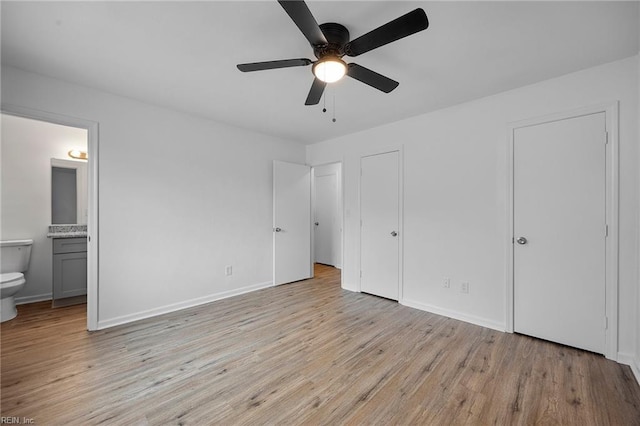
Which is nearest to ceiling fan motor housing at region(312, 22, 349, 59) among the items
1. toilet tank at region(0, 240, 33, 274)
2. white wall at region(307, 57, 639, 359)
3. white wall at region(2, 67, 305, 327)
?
white wall at region(307, 57, 639, 359)

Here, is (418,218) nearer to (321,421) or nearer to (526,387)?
(526,387)

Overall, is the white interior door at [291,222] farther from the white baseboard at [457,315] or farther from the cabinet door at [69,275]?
the cabinet door at [69,275]

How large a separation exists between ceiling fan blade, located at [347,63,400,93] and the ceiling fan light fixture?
6 centimetres

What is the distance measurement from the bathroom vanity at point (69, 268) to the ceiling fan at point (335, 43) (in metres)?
3.41

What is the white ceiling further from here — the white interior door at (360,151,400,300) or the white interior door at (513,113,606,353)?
the white interior door at (360,151,400,300)

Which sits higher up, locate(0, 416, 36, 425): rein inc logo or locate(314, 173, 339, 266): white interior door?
locate(314, 173, 339, 266): white interior door

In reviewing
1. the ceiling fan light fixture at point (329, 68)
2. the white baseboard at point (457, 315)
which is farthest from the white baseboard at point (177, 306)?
the ceiling fan light fixture at point (329, 68)

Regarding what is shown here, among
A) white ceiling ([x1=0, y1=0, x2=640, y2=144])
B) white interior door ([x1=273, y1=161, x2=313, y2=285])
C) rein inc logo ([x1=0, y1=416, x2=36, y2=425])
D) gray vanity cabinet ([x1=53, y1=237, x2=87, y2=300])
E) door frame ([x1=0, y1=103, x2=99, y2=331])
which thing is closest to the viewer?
rein inc logo ([x1=0, y1=416, x2=36, y2=425])

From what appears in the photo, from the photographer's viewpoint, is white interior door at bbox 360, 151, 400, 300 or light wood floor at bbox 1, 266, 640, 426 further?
white interior door at bbox 360, 151, 400, 300

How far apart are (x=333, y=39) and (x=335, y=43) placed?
72 mm

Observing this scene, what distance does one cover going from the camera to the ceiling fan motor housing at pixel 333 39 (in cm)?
173

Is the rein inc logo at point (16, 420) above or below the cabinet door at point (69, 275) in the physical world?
below

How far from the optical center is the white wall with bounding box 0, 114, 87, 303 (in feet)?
11.2

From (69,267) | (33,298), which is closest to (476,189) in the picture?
(69,267)
